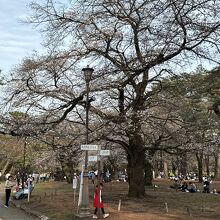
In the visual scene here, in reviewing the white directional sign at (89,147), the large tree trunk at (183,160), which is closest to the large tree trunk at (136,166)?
the large tree trunk at (183,160)

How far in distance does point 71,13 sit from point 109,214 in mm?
7930

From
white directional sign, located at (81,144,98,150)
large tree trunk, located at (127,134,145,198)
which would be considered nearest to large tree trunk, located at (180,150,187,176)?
large tree trunk, located at (127,134,145,198)

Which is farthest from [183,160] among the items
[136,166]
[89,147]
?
[89,147]

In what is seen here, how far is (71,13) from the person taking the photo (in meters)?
16.0

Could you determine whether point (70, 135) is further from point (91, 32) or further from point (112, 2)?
point (112, 2)

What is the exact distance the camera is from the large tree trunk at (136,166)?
22.2 m

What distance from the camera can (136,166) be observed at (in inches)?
884

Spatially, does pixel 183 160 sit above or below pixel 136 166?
above

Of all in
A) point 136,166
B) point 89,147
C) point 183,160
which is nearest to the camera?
point 89,147

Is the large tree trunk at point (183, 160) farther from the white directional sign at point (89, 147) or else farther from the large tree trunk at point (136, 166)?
the white directional sign at point (89, 147)

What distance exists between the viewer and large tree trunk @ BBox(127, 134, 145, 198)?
22.2 m

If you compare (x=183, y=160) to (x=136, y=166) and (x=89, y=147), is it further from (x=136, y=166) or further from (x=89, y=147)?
(x=89, y=147)

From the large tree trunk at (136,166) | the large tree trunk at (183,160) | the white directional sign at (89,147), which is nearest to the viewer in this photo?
the white directional sign at (89,147)

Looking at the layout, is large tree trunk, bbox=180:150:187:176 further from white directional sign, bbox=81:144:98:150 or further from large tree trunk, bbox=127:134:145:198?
white directional sign, bbox=81:144:98:150
